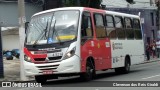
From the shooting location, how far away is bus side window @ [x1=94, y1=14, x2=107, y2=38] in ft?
63.6

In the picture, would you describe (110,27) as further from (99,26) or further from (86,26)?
(86,26)

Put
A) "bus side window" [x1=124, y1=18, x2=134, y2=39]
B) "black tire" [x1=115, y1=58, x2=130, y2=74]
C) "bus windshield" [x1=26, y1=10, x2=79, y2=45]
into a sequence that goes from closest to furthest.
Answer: "bus windshield" [x1=26, y1=10, x2=79, y2=45] → "black tire" [x1=115, y1=58, x2=130, y2=74] → "bus side window" [x1=124, y1=18, x2=134, y2=39]

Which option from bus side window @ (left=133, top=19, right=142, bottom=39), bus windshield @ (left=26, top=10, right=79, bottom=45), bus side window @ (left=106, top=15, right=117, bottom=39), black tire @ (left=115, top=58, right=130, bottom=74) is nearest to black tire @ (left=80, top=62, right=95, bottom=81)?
bus windshield @ (left=26, top=10, right=79, bottom=45)

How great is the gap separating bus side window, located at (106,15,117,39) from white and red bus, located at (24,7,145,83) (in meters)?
0.09

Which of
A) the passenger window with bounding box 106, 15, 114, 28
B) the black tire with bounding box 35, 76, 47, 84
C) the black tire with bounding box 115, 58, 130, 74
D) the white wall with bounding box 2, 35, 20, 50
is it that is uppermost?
the passenger window with bounding box 106, 15, 114, 28

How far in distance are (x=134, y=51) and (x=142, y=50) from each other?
144 centimetres

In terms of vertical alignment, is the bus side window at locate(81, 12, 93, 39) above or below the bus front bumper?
above

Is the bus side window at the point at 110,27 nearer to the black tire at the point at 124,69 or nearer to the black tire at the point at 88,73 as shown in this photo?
the black tire at the point at 124,69

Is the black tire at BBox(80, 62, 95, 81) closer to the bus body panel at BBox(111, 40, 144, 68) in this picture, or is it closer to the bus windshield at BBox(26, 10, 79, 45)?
the bus windshield at BBox(26, 10, 79, 45)

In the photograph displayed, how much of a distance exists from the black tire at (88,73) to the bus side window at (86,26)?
119cm

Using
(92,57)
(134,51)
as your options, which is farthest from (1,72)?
(134,51)

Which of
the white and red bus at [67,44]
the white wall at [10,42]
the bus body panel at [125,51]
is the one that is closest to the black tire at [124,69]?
the bus body panel at [125,51]

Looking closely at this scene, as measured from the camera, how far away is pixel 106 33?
2050cm

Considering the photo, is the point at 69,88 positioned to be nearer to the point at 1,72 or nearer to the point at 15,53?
the point at 1,72
